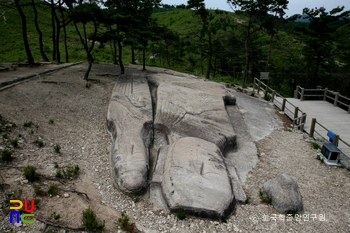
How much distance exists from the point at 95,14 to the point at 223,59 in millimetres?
24517

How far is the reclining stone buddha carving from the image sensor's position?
21.2 feet

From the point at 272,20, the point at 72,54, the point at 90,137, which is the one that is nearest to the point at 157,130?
the point at 90,137

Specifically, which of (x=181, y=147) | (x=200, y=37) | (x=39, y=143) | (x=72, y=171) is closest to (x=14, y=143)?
(x=39, y=143)

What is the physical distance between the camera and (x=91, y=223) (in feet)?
17.5

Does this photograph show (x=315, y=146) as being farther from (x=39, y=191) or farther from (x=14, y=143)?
(x=14, y=143)

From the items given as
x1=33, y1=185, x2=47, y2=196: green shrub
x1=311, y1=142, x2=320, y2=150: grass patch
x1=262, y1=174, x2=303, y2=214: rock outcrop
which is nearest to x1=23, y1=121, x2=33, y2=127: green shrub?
x1=33, y1=185, x2=47, y2=196: green shrub

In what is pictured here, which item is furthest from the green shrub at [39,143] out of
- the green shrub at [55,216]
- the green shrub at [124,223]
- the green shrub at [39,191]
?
the green shrub at [124,223]

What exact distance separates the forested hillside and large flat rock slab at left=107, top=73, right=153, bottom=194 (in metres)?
3.69

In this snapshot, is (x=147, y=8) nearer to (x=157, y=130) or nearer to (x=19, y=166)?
(x=157, y=130)

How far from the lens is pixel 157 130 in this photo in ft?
32.4

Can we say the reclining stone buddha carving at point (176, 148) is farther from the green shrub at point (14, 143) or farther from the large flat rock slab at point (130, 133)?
the green shrub at point (14, 143)

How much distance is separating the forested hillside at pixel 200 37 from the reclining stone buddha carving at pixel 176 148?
13.8 feet

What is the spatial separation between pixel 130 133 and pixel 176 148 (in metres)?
1.76

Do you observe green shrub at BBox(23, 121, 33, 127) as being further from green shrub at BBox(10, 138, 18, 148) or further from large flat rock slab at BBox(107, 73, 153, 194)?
large flat rock slab at BBox(107, 73, 153, 194)
